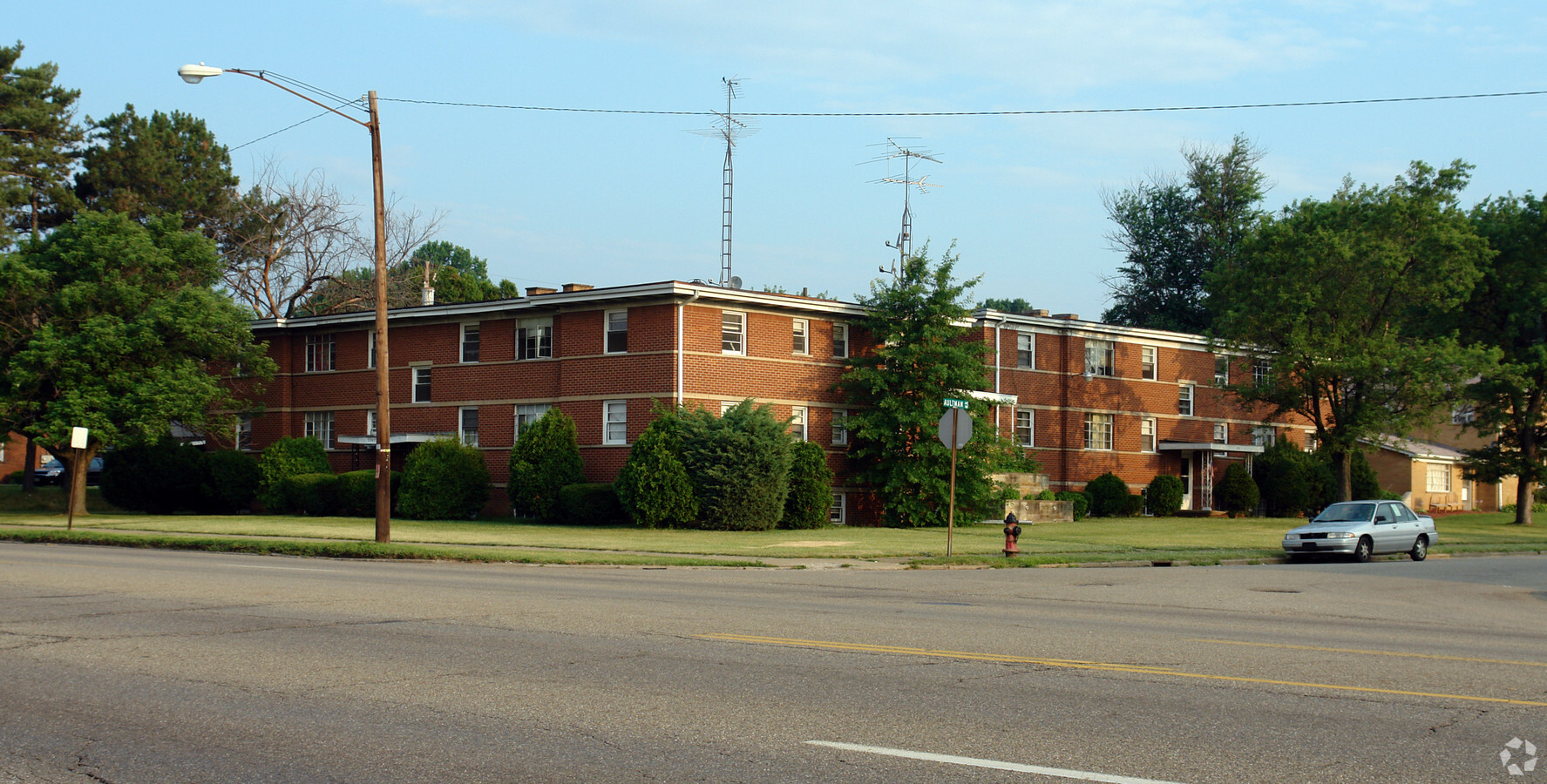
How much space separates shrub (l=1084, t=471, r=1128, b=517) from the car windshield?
18.0 metres

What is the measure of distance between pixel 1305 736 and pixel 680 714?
358 centimetres

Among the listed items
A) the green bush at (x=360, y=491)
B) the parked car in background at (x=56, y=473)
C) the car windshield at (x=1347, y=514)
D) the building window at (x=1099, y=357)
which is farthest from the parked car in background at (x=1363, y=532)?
the parked car in background at (x=56, y=473)

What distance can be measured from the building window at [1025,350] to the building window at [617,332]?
1565cm

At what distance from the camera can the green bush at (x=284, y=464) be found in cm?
4200

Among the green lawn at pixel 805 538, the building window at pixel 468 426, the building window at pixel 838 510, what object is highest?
the building window at pixel 468 426

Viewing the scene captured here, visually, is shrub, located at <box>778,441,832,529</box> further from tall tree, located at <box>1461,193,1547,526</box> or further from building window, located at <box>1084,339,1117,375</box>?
tall tree, located at <box>1461,193,1547,526</box>

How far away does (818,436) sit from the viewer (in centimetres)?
4069

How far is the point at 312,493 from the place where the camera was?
41.1 m

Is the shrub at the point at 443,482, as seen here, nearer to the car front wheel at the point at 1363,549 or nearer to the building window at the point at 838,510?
the building window at the point at 838,510

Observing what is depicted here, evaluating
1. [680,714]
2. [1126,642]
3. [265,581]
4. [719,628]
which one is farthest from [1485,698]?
[265,581]

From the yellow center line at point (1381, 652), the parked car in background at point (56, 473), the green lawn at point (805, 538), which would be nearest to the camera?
the yellow center line at point (1381, 652)

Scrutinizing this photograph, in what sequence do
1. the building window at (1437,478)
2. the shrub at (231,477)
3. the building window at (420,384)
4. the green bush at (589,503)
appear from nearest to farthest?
the green bush at (589,503)
the shrub at (231,477)
the building window at (420,384)
the building window at (1437,478)

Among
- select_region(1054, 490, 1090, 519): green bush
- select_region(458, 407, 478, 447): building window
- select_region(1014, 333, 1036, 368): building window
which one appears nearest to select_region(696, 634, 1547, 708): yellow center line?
select_region(458, 407, 478, 447): building window

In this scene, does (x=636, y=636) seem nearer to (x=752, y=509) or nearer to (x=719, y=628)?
(x=719, y=628)
